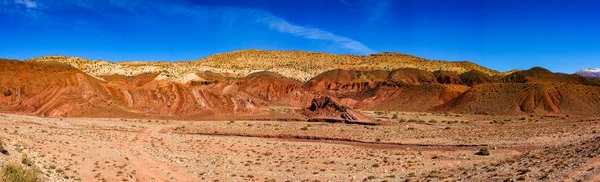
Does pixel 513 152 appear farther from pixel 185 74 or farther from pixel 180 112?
pixel 185 74

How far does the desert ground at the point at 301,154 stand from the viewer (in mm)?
18984

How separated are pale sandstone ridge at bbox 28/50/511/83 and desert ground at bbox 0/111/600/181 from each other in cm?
6473

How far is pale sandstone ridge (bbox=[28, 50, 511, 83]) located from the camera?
11032 cm

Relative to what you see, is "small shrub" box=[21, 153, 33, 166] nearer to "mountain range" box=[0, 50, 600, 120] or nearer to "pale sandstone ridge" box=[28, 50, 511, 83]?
"mountain range" box=[0, 50, 600, 120]

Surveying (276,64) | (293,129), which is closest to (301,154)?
(293,129)

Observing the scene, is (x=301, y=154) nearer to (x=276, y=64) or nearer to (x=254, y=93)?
(x=254, y=93)

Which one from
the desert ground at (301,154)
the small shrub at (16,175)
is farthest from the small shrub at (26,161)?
the small shrub at (16,175)

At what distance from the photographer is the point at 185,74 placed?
98875 millimetres

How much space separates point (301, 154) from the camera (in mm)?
28500

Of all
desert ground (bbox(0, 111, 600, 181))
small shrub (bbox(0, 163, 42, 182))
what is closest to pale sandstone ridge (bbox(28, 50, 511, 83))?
desert ground (bbox(0, 111, 600, 181))

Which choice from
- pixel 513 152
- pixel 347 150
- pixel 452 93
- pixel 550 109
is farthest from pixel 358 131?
pixel 452 93

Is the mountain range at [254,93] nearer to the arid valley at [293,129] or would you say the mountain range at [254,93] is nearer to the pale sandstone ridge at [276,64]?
the arid valley at [293,129]

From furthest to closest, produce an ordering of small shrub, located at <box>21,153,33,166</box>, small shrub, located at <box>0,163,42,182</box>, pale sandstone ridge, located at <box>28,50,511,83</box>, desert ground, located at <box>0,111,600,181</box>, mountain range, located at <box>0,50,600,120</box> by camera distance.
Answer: pale sandstone ridge, located at <box>28,50,511,83</box> < mountain range, located at <box>0,50,600,120</box> < desert ground, located at <box>0,111,600,181</box> < small shrub, located at <box>21,153,33,166</box> < small shrub, located at <box>0,163,42,182</box>

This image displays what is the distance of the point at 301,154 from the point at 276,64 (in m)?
117
